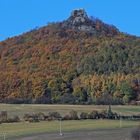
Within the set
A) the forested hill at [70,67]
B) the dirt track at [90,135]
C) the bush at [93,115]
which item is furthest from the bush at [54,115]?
the forested hill at [70,67]

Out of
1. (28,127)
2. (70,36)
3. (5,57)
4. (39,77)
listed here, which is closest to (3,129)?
(28,127)

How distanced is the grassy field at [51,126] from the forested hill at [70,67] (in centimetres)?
2517

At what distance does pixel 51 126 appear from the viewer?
6141 centimetres

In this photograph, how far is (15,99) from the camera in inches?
3969

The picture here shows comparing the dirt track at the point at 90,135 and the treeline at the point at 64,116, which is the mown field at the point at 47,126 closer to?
the dirt track at the point at 90,135

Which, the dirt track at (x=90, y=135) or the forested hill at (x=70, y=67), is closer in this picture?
the dirt track at (x=90, y=135)

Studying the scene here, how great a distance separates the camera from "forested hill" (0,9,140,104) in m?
101

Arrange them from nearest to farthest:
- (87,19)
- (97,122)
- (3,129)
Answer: (3,129) < (97,122) < (87,19)

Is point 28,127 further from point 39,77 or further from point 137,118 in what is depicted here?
point 39,77

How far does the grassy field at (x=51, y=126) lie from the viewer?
55.8 meters

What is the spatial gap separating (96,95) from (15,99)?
12.3m

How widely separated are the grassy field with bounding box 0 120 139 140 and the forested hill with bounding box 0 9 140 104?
82.6 feet

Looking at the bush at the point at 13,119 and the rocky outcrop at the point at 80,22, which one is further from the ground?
the rocky outcrop at the point at 80,22

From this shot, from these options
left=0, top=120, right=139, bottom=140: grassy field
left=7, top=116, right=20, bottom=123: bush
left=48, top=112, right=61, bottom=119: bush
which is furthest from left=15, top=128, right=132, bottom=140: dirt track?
left=48, top=112, right=61, bottom=119: bush
